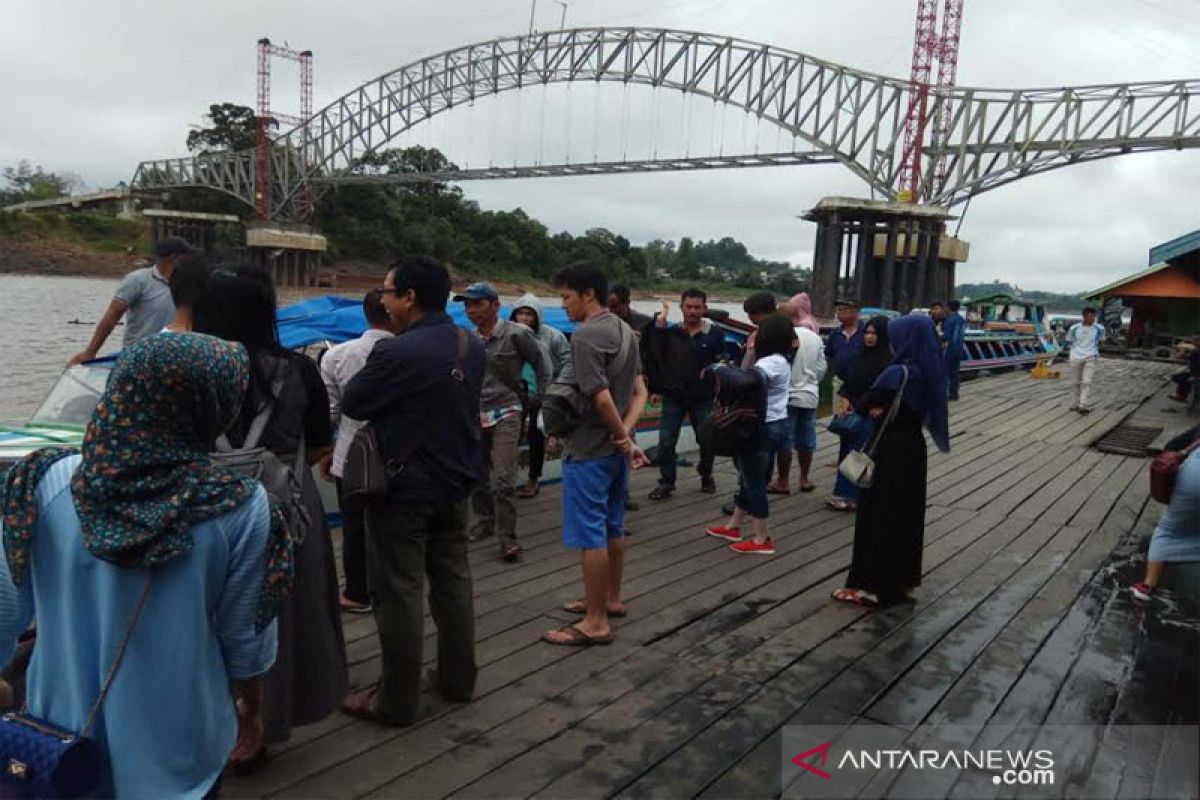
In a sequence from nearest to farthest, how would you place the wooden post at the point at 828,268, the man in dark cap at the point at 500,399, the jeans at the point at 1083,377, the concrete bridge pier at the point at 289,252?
1. the man in dark cap at the point at 500,399
2. the jeans at the point at 1083,377
3. the wooden post at the point at 828,268
4. the concrete bridge pier at the point at 289,252

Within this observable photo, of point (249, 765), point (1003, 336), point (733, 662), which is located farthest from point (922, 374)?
point (1003, 336)

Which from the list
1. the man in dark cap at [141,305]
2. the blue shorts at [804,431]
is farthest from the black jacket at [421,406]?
the blue shorts at [804,431]

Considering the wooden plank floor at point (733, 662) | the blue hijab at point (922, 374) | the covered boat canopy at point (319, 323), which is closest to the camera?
the wooden plank floor at point (733, 662)

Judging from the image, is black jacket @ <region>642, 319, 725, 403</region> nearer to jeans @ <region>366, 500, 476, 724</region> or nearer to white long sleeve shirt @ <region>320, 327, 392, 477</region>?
white long sleeve shirt @ <region>320, 327, 392, 477</region>

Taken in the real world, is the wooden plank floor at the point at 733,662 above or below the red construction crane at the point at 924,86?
below


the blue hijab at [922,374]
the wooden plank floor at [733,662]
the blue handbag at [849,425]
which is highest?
the blue hijab at [922,374]

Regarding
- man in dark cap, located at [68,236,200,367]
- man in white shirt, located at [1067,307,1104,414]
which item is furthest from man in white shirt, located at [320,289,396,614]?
man in white shirt, located at [1067,307,1104,414]

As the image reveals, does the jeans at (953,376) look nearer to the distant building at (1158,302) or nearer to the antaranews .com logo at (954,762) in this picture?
the antaranews .com logo at (954,762)

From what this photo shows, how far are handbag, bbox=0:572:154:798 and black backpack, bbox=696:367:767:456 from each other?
3351 mm

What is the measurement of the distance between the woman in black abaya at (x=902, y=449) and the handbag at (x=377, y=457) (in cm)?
217

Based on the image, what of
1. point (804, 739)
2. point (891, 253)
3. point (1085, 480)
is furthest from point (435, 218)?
point (804, 739)

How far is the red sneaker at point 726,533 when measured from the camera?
5184mm

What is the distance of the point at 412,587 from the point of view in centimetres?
273

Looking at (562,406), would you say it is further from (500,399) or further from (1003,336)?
(1003,336)
